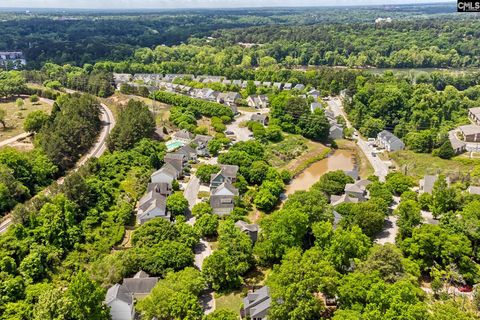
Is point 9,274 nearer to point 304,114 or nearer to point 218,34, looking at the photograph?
point 304,114

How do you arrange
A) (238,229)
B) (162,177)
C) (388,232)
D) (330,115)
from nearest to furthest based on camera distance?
(238,229)
(388,232)
(162,177)
(330,115)

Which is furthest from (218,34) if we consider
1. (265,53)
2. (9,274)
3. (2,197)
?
(9,274)

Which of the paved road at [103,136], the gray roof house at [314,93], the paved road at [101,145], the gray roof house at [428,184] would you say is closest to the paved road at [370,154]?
the gray roof house at [314,93]

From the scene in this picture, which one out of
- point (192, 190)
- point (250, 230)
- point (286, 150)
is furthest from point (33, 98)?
point (250, 230)

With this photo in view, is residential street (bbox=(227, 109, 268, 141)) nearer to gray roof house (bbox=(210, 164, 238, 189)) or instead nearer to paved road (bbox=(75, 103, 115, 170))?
gray roof house (bbox=(210, 164, 238, 189))

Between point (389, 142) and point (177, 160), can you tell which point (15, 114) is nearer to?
point (177, 160)

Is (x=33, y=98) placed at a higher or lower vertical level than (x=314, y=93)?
higher

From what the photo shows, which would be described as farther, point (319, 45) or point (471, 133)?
point (319, 45)
